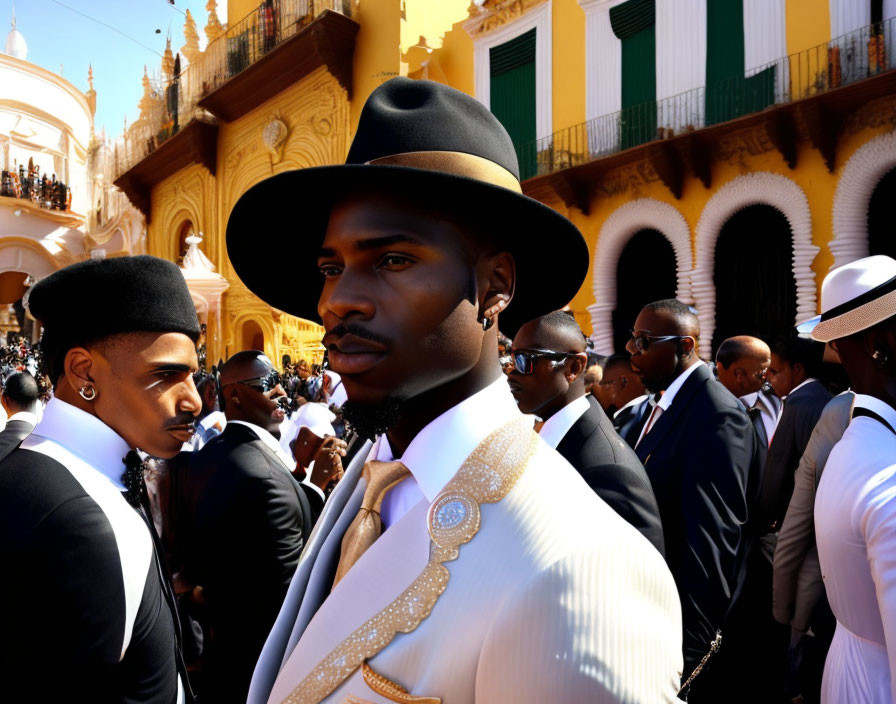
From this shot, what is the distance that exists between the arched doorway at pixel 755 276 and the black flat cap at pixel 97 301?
9687 millimetres

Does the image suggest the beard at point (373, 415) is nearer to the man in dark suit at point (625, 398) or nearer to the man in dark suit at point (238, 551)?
the man in dark suit at point (238, 551)

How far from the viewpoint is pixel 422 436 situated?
1328mm

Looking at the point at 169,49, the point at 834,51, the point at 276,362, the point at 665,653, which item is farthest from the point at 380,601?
the point at 169,49

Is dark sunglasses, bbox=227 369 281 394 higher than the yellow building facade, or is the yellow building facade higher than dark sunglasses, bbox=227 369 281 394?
the yellow building facade

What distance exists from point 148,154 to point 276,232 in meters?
21.8

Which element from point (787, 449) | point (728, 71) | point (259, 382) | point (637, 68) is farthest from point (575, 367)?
point (637, 68)

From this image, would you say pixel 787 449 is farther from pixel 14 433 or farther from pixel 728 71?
pixel 728 71

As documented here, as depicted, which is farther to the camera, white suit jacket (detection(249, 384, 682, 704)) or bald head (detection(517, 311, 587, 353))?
bald head (detection(517, 311, 587, 353))

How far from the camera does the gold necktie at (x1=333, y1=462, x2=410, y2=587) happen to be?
1299 mm

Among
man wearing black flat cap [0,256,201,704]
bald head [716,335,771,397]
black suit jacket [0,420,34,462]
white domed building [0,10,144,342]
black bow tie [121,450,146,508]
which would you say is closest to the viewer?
man wearing black flat cap [0,256,201,704]

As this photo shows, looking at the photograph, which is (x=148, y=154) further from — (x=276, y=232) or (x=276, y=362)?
(x=276, y=232)

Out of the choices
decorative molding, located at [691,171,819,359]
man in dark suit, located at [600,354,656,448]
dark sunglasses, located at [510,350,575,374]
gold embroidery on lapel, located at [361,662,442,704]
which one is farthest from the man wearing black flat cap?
decorative molding, located at [691,171,819,359]

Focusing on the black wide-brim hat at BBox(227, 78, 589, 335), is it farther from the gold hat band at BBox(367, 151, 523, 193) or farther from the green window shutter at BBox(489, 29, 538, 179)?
the green window shutter at BBox(489, 29, 538, 179)

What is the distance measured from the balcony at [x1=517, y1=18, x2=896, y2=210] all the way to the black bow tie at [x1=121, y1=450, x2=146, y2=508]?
9.53 meters
